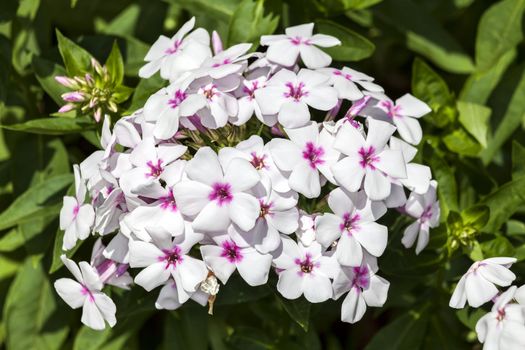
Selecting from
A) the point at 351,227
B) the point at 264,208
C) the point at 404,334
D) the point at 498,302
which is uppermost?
the point at 264,208

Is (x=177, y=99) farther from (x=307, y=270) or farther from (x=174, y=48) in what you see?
(x=307, y=270)

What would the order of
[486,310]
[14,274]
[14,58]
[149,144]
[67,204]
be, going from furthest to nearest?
[14,274] < [14,58] < [486,310] < [67,204] < [149,144]

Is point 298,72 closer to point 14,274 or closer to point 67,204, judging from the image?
point 67,204

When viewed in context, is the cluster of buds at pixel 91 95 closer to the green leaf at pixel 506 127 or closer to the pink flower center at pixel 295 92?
the pink flower center at pixel 295 92

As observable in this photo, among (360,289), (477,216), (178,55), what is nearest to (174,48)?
(178,55)

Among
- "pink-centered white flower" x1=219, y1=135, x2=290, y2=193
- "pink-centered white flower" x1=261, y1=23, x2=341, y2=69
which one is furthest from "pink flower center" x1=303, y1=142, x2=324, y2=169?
"pink-centered white flower" x1=261, y1=23, x2=341, y2=69

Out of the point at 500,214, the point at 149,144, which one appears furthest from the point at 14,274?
the point at 500,214
